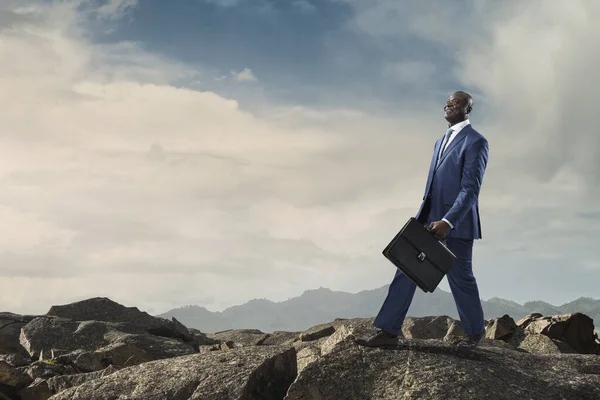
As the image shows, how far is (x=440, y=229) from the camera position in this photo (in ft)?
27.8

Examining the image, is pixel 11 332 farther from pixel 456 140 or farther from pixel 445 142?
pixel 456 140

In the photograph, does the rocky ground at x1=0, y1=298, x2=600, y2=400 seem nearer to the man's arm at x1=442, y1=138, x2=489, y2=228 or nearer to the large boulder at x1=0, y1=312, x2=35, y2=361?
the man's arm at x1=442, y1=138, x2=489, y2=228

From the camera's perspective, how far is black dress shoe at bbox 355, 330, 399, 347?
884 cm

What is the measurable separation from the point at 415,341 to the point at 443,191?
87.2 inches

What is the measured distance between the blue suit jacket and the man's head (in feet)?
0.66

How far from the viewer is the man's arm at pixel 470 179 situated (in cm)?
859

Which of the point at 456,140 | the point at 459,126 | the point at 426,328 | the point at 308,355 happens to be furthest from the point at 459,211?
the point at 426,328

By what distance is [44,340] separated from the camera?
57.5 ft

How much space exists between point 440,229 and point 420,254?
1.35ft

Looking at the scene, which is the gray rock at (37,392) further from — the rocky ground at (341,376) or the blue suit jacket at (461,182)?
the blue suit jacket at (461,182)

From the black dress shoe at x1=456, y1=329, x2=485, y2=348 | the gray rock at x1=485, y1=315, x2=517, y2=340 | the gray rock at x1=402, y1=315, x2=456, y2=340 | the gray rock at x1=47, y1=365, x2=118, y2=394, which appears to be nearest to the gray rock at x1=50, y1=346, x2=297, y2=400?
the gray rock at x1=47, y1=365, x2=118, y2=394

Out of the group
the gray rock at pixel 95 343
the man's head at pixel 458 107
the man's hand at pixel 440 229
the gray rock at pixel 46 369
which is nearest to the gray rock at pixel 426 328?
the gray rock at pixel 95 343

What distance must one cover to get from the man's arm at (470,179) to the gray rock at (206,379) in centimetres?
308

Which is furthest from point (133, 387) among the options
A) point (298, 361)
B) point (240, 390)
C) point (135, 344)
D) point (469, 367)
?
point (135, 344)
